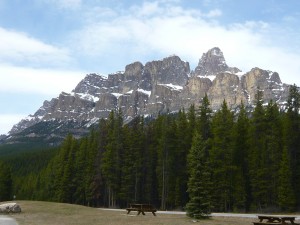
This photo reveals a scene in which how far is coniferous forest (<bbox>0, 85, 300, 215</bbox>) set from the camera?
1762 inches

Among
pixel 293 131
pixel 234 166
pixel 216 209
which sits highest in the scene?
pixel 293 131

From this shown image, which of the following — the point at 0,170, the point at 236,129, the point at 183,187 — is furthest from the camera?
the point at 0,170

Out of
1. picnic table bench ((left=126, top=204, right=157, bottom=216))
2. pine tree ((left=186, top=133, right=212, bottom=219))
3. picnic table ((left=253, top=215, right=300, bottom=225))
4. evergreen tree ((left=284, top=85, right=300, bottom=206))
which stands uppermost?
evergreen tree ((left=284, top=85, right=300, bottom=206))

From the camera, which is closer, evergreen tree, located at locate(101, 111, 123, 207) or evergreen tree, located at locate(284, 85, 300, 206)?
evergreen tree, located at locate(284, 85, 300, 206)

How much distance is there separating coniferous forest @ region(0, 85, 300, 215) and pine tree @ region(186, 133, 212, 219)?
0.25ft

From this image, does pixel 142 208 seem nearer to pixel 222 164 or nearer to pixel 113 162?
pixel 222 164

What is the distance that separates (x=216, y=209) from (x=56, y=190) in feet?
115

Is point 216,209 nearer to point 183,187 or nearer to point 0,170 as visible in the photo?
point 183,187

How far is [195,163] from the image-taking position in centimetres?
3030

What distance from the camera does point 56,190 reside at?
7206 centimetres

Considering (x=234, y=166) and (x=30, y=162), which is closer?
(x=234, y=166)

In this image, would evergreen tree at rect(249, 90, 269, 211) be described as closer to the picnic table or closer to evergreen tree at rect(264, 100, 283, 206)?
evergreen tree at rect(264, 100, 283, 206)

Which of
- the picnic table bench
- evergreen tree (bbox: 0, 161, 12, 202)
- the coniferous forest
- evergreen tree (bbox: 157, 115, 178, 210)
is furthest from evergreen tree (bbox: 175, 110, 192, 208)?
evergreen tree (bbox: 0, 161, 12, 202)

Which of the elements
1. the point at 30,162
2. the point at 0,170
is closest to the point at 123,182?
the point at 0,170
